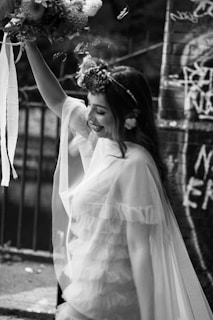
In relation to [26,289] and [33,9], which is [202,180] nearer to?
[26,289]

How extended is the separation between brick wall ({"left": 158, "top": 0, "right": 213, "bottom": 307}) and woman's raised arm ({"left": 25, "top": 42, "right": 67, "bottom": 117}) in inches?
74.1

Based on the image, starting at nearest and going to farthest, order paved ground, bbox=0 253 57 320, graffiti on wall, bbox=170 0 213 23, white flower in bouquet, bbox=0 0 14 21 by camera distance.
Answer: white flower in bouquet, bbox=0 0 14 21 → graffiti on wall, bbox=170 0 213 23 → paved ground, bbox=0 253 57 320

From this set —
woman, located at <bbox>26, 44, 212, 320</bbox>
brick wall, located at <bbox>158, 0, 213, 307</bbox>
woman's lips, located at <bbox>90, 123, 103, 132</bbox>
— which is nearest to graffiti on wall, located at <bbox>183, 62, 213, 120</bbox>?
brick wall, located at <bbox>158, 0, 213, 307</bbox>

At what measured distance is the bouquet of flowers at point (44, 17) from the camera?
2.96 metres

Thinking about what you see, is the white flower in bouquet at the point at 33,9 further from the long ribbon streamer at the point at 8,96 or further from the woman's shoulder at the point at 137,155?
the woman's shoulder at the point at 137,155

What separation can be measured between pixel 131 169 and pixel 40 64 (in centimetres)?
75

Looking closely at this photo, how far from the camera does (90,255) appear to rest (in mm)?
3020

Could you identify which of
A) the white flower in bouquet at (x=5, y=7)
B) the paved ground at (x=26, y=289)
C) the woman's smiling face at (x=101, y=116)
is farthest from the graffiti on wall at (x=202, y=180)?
the white flower in bouquet at (x=5, y=7)

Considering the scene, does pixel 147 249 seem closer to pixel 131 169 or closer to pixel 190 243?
pixel 131 169

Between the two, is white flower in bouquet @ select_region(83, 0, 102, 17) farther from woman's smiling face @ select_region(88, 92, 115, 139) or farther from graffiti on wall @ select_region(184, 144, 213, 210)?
graffiti on wall @ select_region(184, 144, 213, 210)

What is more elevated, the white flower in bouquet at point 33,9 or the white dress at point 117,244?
the white flower in bouquet at point 33,9

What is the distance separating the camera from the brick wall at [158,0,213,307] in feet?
17.0

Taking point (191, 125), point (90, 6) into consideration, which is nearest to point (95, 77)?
point (90, 6)

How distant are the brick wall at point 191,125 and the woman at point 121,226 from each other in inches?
76.5
